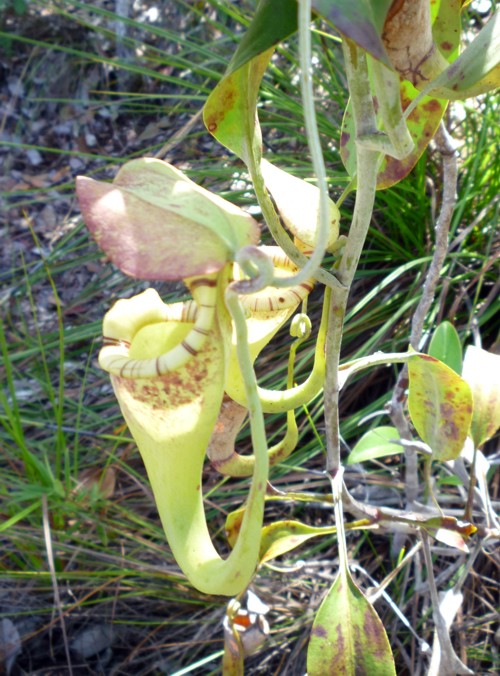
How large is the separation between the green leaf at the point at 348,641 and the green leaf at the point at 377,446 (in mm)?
291

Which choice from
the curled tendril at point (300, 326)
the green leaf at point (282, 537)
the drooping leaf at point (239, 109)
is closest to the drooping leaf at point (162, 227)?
the drooping leaf at point (239, 109)

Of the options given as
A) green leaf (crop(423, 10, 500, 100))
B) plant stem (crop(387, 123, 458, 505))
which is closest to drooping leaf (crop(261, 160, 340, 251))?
green leaf (crop(423, 10, 500, 100))

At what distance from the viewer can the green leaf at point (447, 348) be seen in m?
0.99

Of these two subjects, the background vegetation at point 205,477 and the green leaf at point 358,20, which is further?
the background vegetation at point 205,477

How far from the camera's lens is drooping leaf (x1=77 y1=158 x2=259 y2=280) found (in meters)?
0.43

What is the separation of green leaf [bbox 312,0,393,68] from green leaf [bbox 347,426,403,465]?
2.26 feet

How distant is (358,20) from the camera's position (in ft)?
1.32

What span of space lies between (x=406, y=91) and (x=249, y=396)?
1.34ft

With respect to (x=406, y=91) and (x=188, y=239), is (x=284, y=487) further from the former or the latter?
(x=188, y=239)

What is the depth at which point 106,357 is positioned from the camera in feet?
1.98

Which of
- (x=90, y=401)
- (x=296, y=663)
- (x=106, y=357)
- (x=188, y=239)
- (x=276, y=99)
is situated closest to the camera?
(x=188, y=239)

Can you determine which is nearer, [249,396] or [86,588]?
[249,396]

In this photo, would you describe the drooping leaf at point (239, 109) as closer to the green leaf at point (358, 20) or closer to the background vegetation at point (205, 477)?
the green leaf at point (358, 20)

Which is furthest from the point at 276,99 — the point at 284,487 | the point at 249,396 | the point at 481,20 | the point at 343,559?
the point at 249,396
